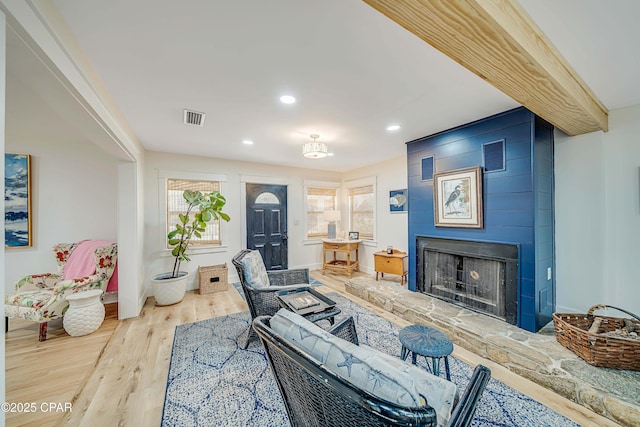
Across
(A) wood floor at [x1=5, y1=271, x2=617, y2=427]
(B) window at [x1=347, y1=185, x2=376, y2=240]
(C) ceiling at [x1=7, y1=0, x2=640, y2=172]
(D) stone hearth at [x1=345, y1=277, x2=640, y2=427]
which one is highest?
(C) ceiling at [x1=7, y1=0, x2=640, y2=172]

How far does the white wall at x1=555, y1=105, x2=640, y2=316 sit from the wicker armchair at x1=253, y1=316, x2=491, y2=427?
2.68m

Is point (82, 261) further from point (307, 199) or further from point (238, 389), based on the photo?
point (307, 199)

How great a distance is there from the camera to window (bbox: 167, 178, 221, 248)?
4277 millimetres

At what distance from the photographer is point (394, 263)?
4250 mm

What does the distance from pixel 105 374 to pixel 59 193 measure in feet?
9.48

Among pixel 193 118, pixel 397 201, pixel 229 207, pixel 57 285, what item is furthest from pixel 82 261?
pixel 397 201

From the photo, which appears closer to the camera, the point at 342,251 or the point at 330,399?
the point at 330,399

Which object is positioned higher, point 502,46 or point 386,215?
point 502,46

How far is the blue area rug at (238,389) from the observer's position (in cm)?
160

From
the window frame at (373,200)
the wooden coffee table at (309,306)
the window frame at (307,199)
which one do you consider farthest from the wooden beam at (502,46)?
the window frame at (307,199)

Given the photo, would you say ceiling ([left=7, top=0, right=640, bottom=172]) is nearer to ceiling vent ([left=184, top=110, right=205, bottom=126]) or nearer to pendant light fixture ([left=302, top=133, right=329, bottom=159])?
ceiling vent ([left=184, top=110, right=205, bottom=126])

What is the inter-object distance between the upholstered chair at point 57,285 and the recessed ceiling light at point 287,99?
309 centimetres

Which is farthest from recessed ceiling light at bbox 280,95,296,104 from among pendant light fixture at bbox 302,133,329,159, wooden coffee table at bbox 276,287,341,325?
wooden coffee table at bbox 276,287,341,325

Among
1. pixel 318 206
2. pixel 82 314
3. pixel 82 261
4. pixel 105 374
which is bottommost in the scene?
pixel 105 374
